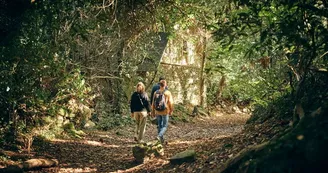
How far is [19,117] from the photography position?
31.7 ft

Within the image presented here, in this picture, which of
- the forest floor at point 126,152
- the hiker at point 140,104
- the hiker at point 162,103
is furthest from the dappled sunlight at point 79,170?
the hiker at point 140,104

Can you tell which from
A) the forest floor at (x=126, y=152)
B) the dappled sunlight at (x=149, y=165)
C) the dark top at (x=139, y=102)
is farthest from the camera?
the dark top at (x=139, y=102)

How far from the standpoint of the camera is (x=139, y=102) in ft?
34.1

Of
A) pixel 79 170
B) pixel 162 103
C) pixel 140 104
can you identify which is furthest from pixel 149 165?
pixel 140 104

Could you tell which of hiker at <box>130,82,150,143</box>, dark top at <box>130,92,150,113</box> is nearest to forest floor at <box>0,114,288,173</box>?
hiker at <box>130,82,150,143</box>

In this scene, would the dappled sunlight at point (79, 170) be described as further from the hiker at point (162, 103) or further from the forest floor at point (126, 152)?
the hiker at point (162, 103)

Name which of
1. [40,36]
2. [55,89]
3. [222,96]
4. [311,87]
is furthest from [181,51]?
[311,87]

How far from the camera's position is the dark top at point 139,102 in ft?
33.8

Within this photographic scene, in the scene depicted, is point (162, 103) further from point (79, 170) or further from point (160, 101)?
point (79, 170)

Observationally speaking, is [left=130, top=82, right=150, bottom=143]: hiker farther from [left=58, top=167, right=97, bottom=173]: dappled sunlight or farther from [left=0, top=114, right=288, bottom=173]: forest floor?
[left=58, top=167, right=97, bottom=173]: dappled sunlight

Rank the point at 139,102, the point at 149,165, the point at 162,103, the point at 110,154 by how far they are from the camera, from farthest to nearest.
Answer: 1. the point at 139,102
2. the point at 110,154
3. the point at 162,103
4. the point at 149,165

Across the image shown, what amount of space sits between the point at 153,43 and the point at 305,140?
1570 centimetres

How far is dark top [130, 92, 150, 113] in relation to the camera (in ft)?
33.8

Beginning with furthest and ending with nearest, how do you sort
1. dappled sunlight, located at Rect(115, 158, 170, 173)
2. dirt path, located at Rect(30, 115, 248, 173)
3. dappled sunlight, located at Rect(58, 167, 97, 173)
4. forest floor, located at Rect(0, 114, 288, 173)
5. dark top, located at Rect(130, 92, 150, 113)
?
dark top, located at Rect(130, 92, 150, 113) → dappled sunlight, located at Rect(58, 167, 97, 173) → dappled sunlight, located at Rect(115, 158, 170, 173) → dirt path, located at Rect(30, 115, 248, 173) → forest floor, located at Rect(0, 114, 288, 173)
